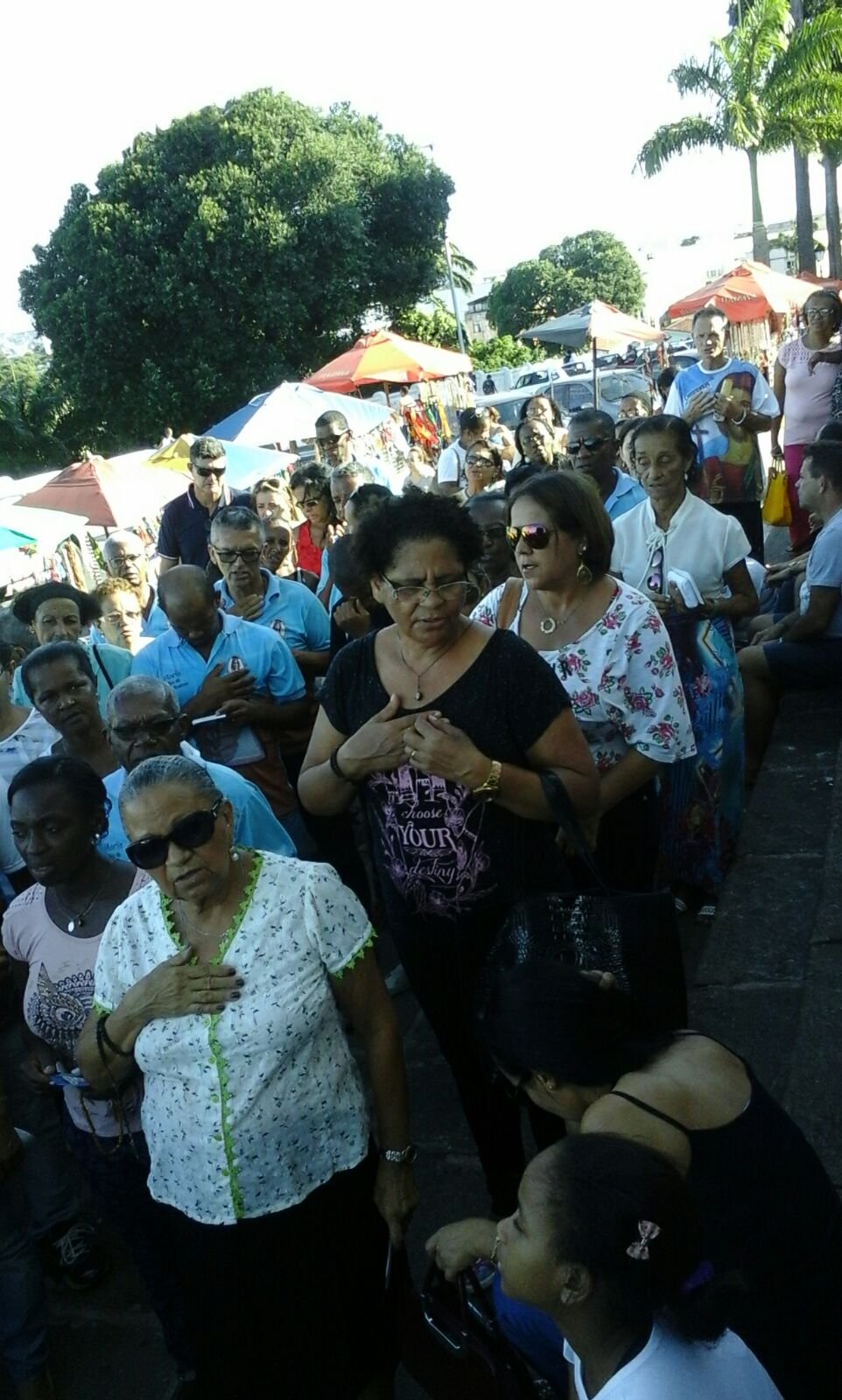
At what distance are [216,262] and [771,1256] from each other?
98.5 feet

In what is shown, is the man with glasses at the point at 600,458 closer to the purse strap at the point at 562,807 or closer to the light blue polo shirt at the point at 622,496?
the light blue polo shirt at the point at 622,496

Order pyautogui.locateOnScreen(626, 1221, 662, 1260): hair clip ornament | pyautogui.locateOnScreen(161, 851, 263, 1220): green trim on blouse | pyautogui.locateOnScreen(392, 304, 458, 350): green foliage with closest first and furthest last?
pyautogui.locateOnScreen(626, 1221, 662, 1260): hair clip ornament → pyautogui.locateOnScreen(161, 851, 263, 1220): green trim on blouse → pyautogui.locateOnScreen(392, 304, 458, 350): green foliage

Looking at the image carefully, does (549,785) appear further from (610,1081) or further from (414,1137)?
(414,1137)

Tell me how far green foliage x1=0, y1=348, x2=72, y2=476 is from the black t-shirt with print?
33.8 m

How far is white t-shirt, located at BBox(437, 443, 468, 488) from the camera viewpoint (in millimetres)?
7453

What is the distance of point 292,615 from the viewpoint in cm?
441

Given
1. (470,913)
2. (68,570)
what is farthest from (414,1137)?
(68,570)

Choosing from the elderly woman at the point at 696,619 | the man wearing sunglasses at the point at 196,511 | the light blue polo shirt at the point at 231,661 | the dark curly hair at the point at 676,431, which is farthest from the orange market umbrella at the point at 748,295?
the light blue polo shirt at the point at 231,661

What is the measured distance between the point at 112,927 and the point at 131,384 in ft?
99.3

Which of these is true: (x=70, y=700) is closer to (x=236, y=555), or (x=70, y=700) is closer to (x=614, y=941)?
(x=236, y=555)

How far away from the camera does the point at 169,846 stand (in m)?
2.13

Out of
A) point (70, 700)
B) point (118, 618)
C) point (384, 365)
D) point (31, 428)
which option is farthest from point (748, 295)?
point (31, 428)

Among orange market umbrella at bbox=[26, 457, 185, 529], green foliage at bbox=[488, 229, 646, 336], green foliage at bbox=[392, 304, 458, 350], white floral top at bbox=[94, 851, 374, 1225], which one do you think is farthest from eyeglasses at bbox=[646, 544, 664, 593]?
green foliage at bbox=[488, 229, 646, 336]

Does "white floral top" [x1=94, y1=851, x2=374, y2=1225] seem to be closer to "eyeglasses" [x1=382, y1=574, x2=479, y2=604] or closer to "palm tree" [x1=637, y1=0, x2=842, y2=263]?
"eyeglasses" [x1=382, y1=574, x2=479, y2=604]
